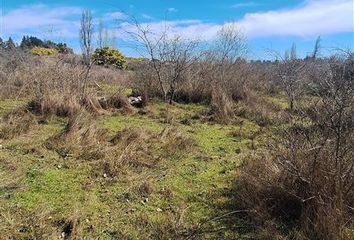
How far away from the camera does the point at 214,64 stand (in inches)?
645

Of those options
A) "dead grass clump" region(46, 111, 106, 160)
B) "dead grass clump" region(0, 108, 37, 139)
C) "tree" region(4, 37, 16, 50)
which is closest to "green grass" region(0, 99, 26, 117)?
"dead grass clump" region(0, 108, 37, 139)

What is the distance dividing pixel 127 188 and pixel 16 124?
12.7ft

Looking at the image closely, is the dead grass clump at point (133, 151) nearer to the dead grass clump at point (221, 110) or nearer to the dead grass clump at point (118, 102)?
the dead grass clump at point (221, 110)

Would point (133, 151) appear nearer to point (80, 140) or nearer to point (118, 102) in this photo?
point (80, 140)

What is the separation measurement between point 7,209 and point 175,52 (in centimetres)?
1155

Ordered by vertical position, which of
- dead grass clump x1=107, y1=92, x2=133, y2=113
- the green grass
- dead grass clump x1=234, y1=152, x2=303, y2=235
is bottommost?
the green grass

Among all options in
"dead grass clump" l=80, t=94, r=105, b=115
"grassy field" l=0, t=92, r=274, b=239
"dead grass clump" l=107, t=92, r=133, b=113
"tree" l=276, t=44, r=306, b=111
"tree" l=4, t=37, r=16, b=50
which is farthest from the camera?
"tree" l=4, t=37, r=16, b=50

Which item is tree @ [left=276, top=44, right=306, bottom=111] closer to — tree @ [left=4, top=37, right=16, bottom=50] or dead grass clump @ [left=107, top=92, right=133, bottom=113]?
dead grass clump @ [left=107, top=92, right=133, bottom=113]

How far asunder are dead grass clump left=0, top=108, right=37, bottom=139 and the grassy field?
0.51ft

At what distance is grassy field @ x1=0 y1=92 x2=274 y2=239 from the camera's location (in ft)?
13.4

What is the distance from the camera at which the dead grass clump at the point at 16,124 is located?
24.7ft

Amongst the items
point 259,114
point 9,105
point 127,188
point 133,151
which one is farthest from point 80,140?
point 259,114

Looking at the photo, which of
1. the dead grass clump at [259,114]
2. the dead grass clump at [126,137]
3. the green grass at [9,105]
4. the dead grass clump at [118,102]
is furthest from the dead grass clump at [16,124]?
the dead grass clump at [259,114]

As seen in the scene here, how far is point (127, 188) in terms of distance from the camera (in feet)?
17.2
